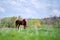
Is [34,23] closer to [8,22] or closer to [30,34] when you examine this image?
[30,34]

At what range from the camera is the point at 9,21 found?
5.54 feet

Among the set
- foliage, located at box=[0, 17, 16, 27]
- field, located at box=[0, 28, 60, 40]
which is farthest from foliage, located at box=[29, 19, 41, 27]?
foliage, located at box=[0, 17, 16, 27]

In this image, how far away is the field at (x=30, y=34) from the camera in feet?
5.46

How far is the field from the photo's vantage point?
5.46 ft

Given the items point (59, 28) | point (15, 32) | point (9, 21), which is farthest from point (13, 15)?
point (59, 28)

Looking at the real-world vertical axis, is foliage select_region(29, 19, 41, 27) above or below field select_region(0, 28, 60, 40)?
above

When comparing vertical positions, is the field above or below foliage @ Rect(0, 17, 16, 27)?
below

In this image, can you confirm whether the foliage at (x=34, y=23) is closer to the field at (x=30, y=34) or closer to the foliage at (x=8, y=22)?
the field at (x=30, y=34)

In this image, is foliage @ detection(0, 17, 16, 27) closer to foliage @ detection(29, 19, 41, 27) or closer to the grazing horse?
the grazing horse

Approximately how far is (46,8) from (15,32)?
1.37 feet

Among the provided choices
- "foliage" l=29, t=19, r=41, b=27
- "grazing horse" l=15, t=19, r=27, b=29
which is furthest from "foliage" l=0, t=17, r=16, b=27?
"foliage" l=29, t=19, r=41, b=27

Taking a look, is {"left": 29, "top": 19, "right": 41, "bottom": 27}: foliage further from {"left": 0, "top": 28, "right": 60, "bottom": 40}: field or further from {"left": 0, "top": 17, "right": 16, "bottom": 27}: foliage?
{"left": 0, "top": 17, "right": 16, "bottom": 27}: foliage

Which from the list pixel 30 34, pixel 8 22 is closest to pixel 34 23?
pixel 30 34

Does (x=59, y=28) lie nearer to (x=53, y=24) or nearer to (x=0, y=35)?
(x=53, y=24)
